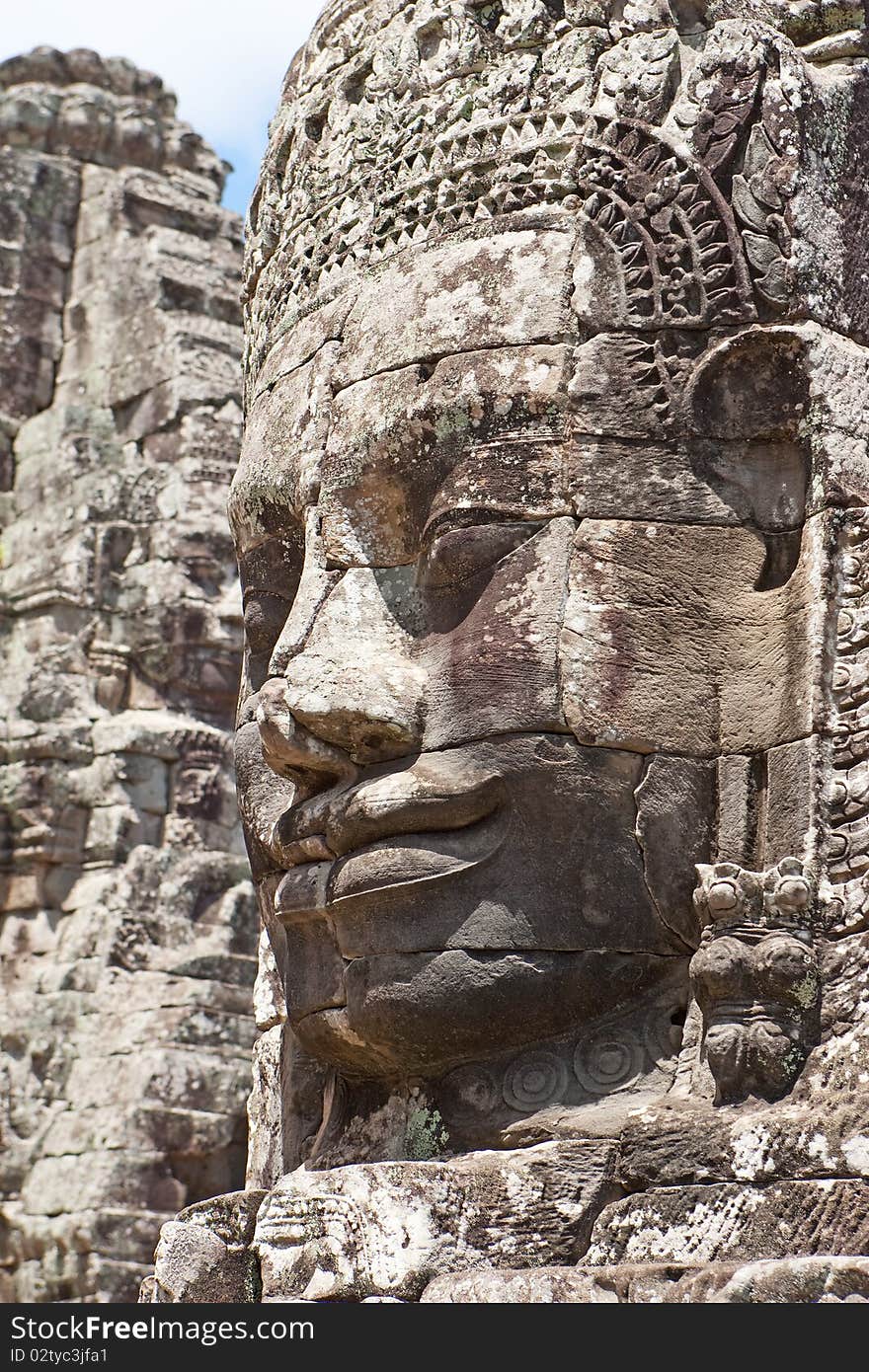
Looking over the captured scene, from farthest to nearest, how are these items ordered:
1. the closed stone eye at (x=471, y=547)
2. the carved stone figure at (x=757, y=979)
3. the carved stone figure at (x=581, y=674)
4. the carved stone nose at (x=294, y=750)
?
the carved stone nose at (x=294, y=750) < the closed stone eye at (x=471, y=547) < the carved stone figure at (x=581, y=674) < the carved stone figure at (x=757, y=979)

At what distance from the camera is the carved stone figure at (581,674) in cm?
475

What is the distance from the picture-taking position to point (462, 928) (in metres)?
5.00

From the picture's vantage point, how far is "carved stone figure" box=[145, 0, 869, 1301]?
15.6 ft

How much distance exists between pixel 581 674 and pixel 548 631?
0.43 ft

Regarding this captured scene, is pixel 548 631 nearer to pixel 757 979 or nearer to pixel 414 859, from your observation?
pixel 414 859

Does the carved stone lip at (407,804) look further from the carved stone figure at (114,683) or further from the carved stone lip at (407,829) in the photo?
the carved stone figure at (114,683)

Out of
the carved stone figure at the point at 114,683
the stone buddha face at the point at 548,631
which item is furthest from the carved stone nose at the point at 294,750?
the carved stone figure at the point at 114,683

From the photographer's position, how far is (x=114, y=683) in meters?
12.0

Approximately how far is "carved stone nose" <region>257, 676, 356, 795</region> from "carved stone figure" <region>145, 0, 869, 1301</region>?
2 centimetres

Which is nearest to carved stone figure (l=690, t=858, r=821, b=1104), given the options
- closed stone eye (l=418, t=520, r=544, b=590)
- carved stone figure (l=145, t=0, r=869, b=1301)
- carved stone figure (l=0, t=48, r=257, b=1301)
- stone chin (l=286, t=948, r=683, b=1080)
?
carved stone figure (l=145, t=0, r=869, b=1301)

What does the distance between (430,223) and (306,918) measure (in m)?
1.77

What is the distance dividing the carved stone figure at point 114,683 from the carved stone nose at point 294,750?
18.6 ft

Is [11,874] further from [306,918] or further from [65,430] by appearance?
[306,918]

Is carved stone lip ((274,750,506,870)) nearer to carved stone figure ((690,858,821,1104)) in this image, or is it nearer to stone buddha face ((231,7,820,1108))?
stone buddha face ((231,7,820,1108))
